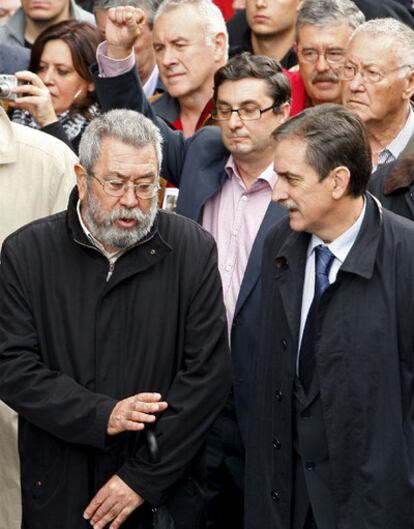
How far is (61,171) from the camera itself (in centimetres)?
557

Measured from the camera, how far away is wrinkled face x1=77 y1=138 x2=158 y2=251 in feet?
15.6

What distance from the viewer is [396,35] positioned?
5980 millimetres

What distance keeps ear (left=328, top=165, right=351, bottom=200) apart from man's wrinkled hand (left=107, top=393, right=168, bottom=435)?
3.15 feet

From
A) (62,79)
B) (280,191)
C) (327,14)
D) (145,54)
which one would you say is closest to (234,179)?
(280,191)

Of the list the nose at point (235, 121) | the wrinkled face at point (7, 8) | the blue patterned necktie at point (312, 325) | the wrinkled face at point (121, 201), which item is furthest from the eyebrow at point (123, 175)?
the wrinkled face at point (7, 8)

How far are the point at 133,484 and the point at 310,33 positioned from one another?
3023 mm

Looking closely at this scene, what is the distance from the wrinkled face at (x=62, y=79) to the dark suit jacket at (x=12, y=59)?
0.42m

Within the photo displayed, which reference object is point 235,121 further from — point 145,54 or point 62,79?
point 145,54

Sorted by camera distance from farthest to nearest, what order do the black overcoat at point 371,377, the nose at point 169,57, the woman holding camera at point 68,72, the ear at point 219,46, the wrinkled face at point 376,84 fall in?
1. the ear at point 219,46
2. the nose at point 169,57
3. the woman holding camera at point 68,72
4. the wrinkled face at point 376,84
5. the black overcoat at point 371,377

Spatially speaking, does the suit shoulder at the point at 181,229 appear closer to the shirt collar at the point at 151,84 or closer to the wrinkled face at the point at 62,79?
the wrinkled face at the point at 62,79

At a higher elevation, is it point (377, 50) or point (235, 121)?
point (377, 50)

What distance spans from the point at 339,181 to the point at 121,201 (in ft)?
2.63

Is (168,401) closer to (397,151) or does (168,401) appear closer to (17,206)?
(17,206)

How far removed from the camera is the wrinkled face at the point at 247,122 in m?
5.63
